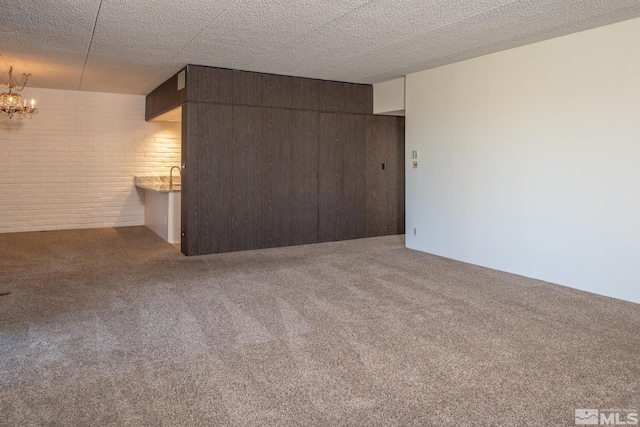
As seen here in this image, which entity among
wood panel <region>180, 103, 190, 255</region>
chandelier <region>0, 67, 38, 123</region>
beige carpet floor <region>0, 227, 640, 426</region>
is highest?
chandelier <region>0, 67, 38, 123</region>

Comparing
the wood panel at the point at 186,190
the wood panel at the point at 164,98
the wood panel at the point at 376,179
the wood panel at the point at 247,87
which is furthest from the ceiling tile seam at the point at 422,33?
the wood panel at the point at 164,98

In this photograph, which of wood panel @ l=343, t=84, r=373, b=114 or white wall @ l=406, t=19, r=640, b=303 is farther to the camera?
wood panel @ l=343, t=84, r=373, b=114

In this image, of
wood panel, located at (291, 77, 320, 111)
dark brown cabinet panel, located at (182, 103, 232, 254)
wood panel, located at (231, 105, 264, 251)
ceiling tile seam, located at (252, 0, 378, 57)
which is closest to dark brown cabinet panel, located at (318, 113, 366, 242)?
wood panel, located at (291, 77, 320, 111)

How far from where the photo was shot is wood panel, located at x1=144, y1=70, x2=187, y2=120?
6371 mm

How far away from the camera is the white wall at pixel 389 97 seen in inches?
271

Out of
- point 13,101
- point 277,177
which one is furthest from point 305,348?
point 13,101

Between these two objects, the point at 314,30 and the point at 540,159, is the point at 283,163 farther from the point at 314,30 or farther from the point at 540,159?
the point at 540,159

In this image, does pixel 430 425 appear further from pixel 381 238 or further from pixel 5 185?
pixel 5 185

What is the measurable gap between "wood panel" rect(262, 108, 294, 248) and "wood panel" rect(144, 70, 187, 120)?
1212 mm

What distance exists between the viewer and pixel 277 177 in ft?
22.0

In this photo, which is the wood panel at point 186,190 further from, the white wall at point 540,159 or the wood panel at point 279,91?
the white wall at point 540,159

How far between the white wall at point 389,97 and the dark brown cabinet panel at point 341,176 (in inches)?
13.8

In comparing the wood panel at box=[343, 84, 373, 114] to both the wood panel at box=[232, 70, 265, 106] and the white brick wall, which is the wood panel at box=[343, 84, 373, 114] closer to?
the wood panel at box=[232, 70, 265, 106]

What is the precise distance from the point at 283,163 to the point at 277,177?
0.23 metres
